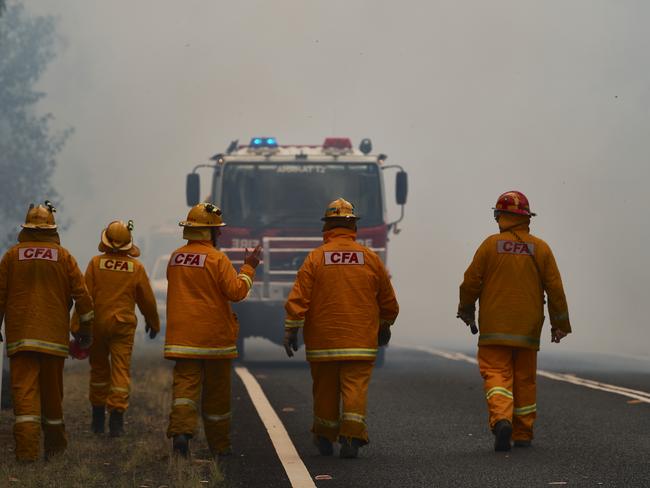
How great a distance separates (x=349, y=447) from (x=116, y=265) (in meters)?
2.70

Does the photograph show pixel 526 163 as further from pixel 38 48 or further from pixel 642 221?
pixel 38 48

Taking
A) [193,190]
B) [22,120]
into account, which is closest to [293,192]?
[193,190]

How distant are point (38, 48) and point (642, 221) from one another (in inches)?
943

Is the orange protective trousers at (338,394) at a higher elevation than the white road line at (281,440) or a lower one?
higher

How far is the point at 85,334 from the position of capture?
873 cm

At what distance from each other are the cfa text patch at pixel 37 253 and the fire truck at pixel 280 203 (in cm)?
978

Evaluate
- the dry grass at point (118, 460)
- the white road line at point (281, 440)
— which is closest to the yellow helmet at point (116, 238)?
the dry grass at point (118, 460)

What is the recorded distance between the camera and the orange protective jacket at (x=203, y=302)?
28.1 feet

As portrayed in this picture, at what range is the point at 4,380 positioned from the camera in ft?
47.2

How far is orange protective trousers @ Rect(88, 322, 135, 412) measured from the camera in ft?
33.2

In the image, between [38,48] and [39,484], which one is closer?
[39,484]

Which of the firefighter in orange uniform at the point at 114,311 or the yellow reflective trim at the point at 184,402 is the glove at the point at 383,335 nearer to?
the yellow reflective trim at the point at 184,402

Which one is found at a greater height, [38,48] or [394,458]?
[38,48]

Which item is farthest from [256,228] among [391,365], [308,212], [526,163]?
[526,163]
